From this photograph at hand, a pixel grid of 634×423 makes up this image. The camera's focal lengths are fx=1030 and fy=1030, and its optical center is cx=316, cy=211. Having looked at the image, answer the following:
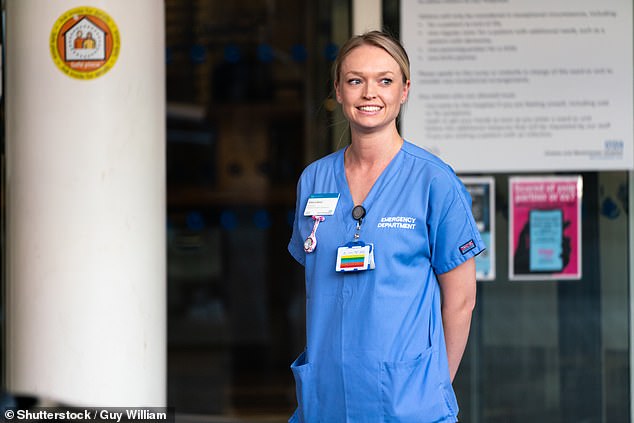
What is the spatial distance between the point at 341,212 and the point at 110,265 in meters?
1.54

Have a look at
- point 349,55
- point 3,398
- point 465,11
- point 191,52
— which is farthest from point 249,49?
point 3,398

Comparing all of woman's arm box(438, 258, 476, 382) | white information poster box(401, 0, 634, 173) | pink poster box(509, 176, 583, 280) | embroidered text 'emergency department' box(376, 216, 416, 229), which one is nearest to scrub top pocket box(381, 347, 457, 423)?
woman's arm box(438, 258, 476, 382)

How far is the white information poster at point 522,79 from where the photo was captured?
4793mm

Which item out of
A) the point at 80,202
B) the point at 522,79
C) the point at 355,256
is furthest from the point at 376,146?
the point at 522,79

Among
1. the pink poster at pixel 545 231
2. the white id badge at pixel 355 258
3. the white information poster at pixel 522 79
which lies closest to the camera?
the white id badge at pixel 355 258

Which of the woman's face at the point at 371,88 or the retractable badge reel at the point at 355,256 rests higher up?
the woman's face at the point at 371,88

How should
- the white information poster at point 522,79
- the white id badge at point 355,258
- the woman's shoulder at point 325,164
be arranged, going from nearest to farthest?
the white id badge at point 355,258 < the woman's shoulder at point 325,164 < the white information poster at point 522,79

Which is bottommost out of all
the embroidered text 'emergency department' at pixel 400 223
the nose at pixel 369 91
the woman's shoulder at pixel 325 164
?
the embroidered text 'emergency department' at pixel 400 223

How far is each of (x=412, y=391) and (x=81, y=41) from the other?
7.08 feet

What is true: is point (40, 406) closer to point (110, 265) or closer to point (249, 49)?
point (110, 265)

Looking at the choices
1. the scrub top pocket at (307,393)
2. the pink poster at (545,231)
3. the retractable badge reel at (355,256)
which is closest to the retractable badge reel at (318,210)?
the retractable badge reel at (355,256)

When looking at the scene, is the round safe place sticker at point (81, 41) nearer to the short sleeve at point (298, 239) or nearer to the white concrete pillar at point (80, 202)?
the white concrete pillar at point (80, 202)

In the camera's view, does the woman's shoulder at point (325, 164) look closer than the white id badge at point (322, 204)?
No

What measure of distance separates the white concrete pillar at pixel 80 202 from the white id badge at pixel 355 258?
1608mm
